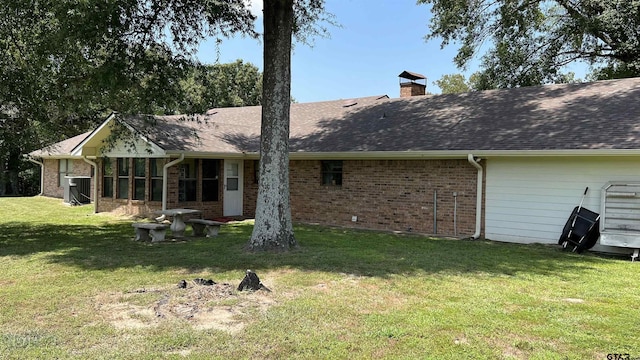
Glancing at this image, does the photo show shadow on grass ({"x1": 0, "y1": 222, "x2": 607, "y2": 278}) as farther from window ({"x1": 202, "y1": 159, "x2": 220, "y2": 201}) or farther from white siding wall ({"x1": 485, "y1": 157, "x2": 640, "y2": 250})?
window ({"x1": 202, "y1": 159, "x2": 220, "y2": 201})

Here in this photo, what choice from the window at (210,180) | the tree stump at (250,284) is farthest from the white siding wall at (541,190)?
the window at (210,180)

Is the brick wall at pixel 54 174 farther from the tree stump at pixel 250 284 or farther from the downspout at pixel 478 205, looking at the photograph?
the tree stump at pixel 250 284

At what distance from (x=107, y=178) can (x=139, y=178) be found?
2.18 meters

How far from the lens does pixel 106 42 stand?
32.1 feet

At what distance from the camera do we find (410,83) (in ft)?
60.8

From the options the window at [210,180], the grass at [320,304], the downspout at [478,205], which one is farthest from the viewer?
the window at [210,180]

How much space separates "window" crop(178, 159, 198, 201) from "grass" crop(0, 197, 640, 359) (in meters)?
4.92

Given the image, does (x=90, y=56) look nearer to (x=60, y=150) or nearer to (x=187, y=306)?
(x=187, y=306)

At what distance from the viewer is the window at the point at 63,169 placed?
24.3 m

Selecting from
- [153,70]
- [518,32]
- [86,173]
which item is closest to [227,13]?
[153,70]

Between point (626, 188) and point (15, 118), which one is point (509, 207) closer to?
point (626, 188)

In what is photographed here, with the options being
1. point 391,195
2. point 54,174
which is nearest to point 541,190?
point 391,195

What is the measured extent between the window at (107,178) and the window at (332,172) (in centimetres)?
778

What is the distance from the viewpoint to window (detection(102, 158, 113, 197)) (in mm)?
16672
